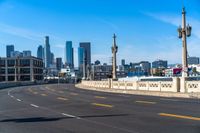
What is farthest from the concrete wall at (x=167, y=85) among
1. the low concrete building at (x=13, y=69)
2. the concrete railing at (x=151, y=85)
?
the low concrete building at (x=13, y=69)

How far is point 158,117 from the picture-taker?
13656 millimetres

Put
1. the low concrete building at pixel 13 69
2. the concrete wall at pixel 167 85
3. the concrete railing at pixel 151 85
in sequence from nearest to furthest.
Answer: the concrete wall at pixel 167 85 < the concrete railing at pixel 151 85 < the low concrete building at pixel 13 69

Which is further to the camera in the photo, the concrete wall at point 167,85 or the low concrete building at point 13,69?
the low concrete building at point 13,69

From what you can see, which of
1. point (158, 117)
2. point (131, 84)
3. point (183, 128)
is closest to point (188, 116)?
point (158, 117)

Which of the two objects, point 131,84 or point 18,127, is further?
point 131,84

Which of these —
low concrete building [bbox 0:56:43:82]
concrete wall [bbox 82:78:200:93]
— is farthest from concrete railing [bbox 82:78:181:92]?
low concrete building [bbox 0:56:43:82]

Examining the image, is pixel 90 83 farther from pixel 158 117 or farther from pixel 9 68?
pixel 9 68

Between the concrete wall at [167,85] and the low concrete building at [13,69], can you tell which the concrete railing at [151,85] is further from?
the low concrete building at [13,69]

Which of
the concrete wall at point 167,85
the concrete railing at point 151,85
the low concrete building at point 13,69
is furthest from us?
the low concrete building at point 13,69

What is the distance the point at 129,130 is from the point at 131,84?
32.8 metres

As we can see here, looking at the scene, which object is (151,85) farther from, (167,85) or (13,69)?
(13,69)

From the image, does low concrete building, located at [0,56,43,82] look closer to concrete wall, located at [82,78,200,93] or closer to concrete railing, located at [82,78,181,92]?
concrete railing, located at [82,78,181,92]

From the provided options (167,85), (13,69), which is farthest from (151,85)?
(13,69)

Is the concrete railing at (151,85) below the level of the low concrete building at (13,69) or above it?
below
